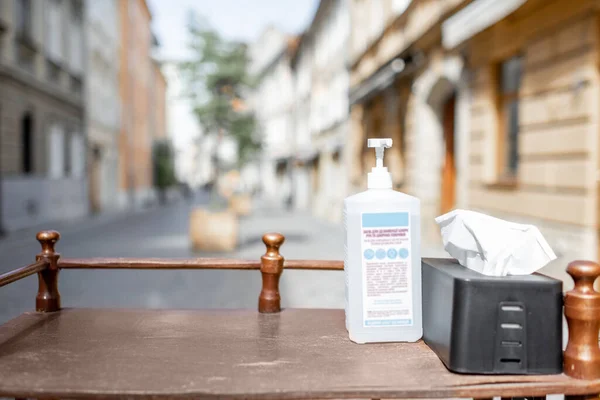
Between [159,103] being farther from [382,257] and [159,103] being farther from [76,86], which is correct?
[382,257]

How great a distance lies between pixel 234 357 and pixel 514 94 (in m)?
8.15

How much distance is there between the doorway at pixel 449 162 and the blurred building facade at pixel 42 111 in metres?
9.56

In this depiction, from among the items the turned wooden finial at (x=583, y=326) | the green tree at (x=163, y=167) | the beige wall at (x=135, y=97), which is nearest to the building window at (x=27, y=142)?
the beige wall at (x=135, y=97)

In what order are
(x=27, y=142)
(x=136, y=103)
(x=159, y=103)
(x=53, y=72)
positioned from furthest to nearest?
(x=159, y=103) → (x=136, y=103) → (x=53, y=72) → (x=27, y=142)

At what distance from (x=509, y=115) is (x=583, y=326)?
8096 millimetres

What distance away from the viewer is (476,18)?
855 cm

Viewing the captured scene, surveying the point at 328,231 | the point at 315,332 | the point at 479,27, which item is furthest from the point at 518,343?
the point at 328,231

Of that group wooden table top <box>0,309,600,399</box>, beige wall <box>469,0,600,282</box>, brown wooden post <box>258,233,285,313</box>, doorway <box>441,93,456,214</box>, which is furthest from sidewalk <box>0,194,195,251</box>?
wooden table top <box>0,309,600,399</box>

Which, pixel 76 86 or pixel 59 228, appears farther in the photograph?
pixel 76 86

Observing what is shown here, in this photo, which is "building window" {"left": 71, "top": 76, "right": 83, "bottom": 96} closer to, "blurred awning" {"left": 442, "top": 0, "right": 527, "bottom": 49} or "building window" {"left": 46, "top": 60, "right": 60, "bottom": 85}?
"building window" {"left": 46, "top": 60, "right": 60, "bottom": 85}

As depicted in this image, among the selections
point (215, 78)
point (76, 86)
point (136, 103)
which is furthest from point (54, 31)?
point (136, 103)

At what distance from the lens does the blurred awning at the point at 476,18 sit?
7.62m

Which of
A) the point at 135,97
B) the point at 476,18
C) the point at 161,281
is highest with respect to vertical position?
the point at 135,97

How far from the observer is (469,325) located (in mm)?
1734
